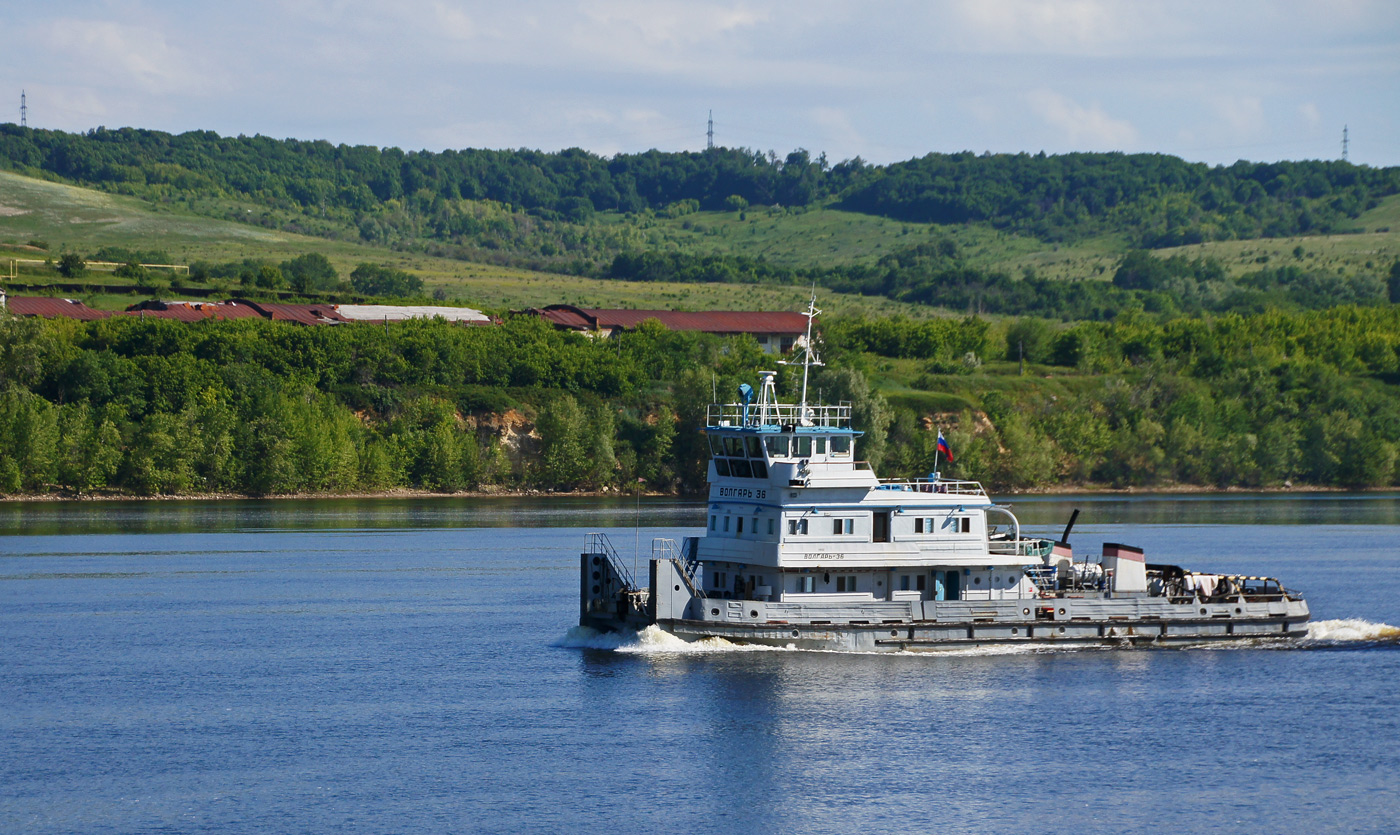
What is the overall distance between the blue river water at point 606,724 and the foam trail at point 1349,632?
162mm

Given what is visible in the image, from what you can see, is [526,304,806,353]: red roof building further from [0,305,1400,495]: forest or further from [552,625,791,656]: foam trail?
[552,625,791,656]: foam trail

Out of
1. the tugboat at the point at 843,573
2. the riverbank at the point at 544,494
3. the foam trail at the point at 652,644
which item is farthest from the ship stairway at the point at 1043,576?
the riverbank at the point at 544,494

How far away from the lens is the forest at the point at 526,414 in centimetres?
13688

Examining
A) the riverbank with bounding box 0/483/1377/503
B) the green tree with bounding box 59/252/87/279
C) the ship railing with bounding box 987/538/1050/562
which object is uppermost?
the green tree with bounding box 59/252/87/279

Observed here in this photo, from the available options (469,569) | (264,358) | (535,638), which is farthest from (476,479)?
(535,638)

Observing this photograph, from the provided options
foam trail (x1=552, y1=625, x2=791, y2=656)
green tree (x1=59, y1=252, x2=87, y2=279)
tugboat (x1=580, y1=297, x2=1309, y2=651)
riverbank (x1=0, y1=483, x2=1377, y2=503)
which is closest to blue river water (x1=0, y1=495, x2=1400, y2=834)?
foam trail (x1=552, y1=625, x2=791, y2=656)

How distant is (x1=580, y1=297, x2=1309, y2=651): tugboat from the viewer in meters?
54.5

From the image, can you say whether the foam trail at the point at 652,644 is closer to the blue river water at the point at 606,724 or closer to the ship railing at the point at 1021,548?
the blue river water at the point at 606,724

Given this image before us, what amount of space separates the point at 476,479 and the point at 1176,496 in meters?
70.6

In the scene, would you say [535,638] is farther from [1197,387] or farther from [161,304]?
[1197,387]

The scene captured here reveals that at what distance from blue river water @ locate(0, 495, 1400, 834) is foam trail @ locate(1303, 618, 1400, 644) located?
16 centimetres

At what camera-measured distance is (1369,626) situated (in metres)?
62.3

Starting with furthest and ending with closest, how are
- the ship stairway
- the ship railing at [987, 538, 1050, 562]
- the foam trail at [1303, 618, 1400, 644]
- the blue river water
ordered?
the foam trail at [1303, 618, 1400, 644] → the ship stairway → the ship railing at [987, 538, 1050, 562] → the blue river water

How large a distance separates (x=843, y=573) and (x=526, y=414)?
104m
